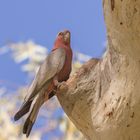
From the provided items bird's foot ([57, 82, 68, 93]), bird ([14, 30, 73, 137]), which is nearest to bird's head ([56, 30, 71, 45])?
bird ([14, 30, 73, 137])

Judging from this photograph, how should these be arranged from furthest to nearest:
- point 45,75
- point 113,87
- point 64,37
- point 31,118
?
point 64,37
point 45,75
point 31,118
point 113,87

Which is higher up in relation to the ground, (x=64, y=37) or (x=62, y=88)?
(x=64, y=37)

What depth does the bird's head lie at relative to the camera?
10.4ft

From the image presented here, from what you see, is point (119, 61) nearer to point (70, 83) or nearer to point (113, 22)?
point (113, 22)

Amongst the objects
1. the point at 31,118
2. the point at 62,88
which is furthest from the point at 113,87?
the point at 31,118

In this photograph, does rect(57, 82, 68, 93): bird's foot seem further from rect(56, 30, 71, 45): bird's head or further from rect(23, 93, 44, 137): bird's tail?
rect(56, 30, 71, 45): bird's head

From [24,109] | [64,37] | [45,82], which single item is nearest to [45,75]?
[45,82]

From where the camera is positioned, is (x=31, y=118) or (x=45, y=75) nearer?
(x=31, y=118)

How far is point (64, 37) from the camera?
319 centimetres

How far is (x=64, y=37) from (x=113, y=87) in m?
1.19

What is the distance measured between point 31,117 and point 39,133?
2.61 ft

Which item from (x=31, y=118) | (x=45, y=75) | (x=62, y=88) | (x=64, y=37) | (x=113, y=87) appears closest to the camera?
(x=113, y=87)

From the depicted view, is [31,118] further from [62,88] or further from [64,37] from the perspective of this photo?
[64,37]

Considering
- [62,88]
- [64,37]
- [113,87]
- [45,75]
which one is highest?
[64,37]
